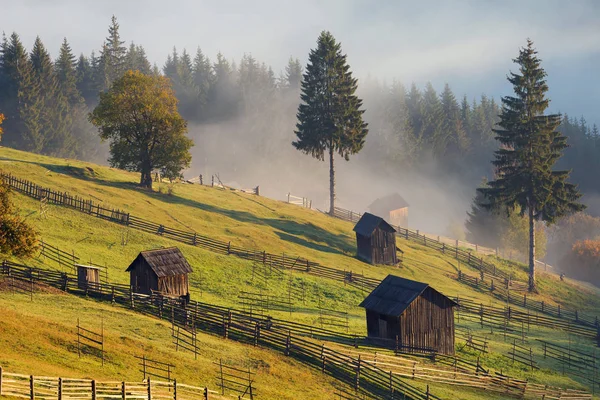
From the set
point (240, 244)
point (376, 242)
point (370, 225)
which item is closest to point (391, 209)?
point (370, 225)

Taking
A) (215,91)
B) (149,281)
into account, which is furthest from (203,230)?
(215,91)

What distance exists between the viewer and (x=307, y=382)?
38.1m

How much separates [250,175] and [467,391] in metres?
144

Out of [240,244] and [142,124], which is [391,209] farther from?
[240,244]

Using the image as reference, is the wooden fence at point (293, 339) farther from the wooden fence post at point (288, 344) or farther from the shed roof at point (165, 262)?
the shed roof at point (165, 262)

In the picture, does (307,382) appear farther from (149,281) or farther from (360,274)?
(360,274)

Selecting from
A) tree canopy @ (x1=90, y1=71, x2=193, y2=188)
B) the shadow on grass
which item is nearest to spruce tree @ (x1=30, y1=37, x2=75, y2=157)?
the shadow on grass

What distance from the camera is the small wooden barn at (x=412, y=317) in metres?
47.5

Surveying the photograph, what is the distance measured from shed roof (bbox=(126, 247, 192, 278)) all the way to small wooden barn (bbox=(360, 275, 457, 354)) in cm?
1291

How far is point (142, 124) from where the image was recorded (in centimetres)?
7912

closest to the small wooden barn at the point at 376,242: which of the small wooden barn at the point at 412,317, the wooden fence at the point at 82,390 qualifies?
the small wooden barn at the point at 412,317

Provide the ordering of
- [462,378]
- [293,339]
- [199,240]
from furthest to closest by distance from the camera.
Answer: [199,240], [462,378], [293,339]

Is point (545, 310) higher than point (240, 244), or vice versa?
point (240, 244)

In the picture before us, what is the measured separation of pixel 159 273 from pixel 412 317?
17056mm
